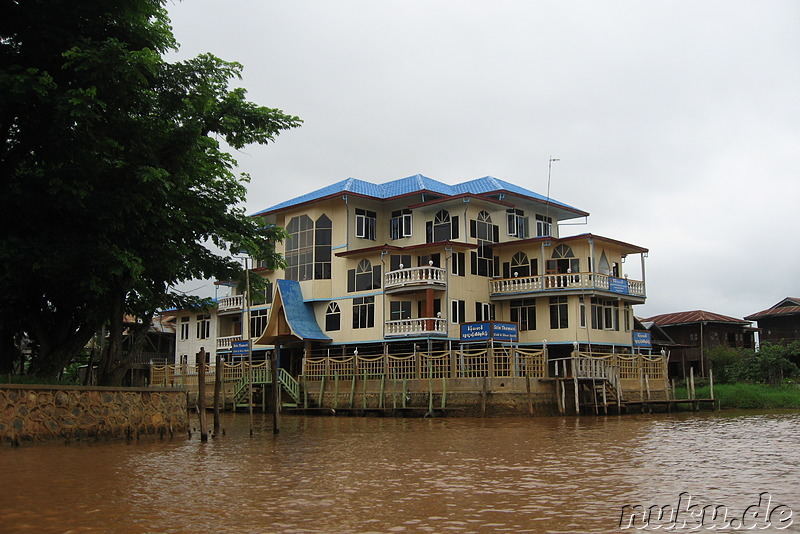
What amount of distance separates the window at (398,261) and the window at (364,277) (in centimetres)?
82

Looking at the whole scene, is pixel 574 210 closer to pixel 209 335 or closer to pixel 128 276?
pixel 209 335

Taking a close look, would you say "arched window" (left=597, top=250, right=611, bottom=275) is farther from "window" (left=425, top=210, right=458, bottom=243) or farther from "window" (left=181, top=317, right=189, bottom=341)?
"window" (left=181, top=317, right=189, bottom=341)

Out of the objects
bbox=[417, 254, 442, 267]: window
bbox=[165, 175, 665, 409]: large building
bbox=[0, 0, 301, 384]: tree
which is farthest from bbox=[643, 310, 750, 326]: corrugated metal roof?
bbox=[0, 0, 301, 384]: tree

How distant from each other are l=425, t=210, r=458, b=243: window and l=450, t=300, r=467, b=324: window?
3.99m

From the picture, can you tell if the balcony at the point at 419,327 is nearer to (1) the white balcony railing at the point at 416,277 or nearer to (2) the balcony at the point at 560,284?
(1) the white balcony railing at the point at 416,277

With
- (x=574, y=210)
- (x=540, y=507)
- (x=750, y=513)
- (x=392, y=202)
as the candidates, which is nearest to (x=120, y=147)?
(x=540, y=507)

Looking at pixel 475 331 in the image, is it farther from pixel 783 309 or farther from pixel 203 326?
pixel 783 309

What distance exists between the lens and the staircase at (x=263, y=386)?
132 ft

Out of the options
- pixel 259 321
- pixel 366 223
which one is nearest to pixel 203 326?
pixel 259 321

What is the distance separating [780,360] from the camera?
152 feet

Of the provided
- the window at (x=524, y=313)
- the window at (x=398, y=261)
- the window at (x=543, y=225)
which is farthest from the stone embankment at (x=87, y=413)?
the window at (x=543, y=225)

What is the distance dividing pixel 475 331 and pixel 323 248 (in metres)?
12.5

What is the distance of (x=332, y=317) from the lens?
152ft

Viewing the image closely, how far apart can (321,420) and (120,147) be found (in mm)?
18429
